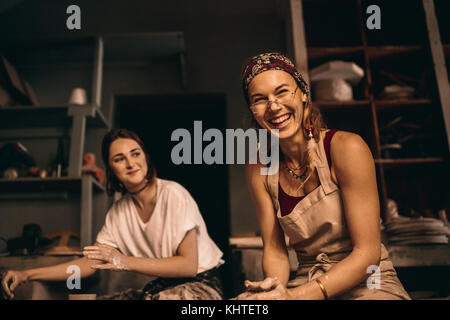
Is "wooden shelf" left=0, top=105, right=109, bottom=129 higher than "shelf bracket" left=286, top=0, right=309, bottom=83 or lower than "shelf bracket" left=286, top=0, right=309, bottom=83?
lower

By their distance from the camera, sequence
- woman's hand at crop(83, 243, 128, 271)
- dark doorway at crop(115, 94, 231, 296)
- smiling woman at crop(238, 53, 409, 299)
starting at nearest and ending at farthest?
smiling woman at crop(238, 53, 409, 299) → woman's hand at crop(83, 243, 128, 271) → dark doorway at crop(115, 94, 231, 296)

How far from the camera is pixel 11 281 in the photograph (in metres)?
1.41

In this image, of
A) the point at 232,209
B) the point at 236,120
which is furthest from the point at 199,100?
the point at 232,209

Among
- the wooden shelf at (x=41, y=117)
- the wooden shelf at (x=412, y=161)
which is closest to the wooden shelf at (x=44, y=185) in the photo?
the wooden shelf at (x=41, y=117)

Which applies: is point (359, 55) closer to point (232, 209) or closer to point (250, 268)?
point (232, 209)

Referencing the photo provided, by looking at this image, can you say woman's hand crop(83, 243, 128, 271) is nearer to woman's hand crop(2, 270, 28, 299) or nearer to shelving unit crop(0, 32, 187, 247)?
woman's hand crop(2, 270, 28, 299)

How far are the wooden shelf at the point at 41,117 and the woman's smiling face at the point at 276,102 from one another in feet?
5.33

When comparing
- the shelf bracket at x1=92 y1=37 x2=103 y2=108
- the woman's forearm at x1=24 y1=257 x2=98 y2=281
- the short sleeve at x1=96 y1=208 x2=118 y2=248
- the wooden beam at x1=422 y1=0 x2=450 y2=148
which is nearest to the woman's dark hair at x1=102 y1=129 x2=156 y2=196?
the short sleeve at x1=96 y1=208 x2=118 y2=248

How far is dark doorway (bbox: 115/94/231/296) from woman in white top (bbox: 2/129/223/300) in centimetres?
109

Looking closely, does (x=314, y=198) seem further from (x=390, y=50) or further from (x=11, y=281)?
(x=390, y=50)

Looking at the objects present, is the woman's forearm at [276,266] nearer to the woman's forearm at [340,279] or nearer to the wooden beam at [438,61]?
the woman's forearm at [340,279]

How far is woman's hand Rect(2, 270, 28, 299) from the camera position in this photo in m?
1.38

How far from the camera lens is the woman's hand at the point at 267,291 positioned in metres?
0.82

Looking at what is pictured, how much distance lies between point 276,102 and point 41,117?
211 cm
